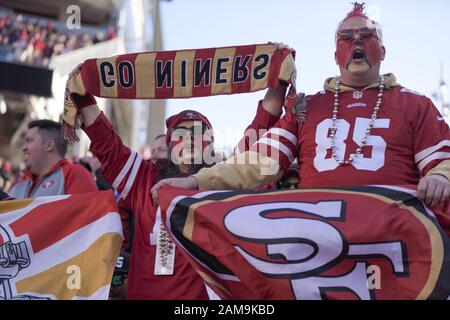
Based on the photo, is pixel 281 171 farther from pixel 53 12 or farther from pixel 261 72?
pixel 53 12

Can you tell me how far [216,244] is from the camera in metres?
3.10

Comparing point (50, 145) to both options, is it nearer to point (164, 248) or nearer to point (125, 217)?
point (125, 217)

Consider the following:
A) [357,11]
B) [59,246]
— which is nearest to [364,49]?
[357,11]

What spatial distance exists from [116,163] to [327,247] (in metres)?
1.44

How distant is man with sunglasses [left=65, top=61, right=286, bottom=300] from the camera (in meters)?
3.59

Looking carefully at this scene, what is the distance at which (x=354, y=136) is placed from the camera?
3404 millimetres

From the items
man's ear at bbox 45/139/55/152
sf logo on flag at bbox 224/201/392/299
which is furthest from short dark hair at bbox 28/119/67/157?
sf logo on flag at bbox 224/201/392/299

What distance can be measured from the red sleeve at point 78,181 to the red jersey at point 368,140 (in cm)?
168

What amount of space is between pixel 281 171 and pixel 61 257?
1.23m

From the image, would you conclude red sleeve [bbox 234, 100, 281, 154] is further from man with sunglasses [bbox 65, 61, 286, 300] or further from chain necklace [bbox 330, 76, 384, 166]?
chain necklace [bbox 330, 76, 384, 166]

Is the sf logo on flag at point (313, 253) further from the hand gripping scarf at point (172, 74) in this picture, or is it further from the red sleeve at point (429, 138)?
the hand gripping scarf at point (172, 74)

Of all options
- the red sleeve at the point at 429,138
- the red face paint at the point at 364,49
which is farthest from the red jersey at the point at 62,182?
the red sleeve at the point at 429,138
